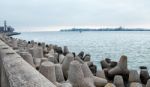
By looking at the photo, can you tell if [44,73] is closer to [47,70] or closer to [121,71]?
[47,70]

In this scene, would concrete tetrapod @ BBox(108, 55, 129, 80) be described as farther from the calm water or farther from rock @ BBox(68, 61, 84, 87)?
the calm water

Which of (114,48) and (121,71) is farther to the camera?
(114,48)

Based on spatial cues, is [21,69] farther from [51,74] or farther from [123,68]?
[123,68]

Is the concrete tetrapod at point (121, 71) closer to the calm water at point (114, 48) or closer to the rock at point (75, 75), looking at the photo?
the rock at point (75, 75)

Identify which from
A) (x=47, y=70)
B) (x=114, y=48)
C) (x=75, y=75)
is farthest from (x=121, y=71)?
(x=114, y=48)

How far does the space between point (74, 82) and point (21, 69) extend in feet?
7.68

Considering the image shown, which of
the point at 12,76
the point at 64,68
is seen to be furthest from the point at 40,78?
the point at 64,68

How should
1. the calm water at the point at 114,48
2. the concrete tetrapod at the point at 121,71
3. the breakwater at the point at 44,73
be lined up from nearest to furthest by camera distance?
the breakwater at the point at 44,73 → the concrete tetrapod at the point at 121,71 → the calm water at the point at 114,48

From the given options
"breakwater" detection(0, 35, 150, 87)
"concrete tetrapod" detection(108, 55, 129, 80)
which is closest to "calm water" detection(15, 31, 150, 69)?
"concrete tetrapod" detection(108, 55, 129, 80)

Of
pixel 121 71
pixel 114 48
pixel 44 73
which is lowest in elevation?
pixel 114 48

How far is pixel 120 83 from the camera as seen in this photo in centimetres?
701

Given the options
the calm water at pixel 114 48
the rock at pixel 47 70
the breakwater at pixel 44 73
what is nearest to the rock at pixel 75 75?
the breakwater at pixel 44 73

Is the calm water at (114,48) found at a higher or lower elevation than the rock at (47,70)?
lower

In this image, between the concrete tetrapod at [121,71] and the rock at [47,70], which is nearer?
the rock at [47,70]
